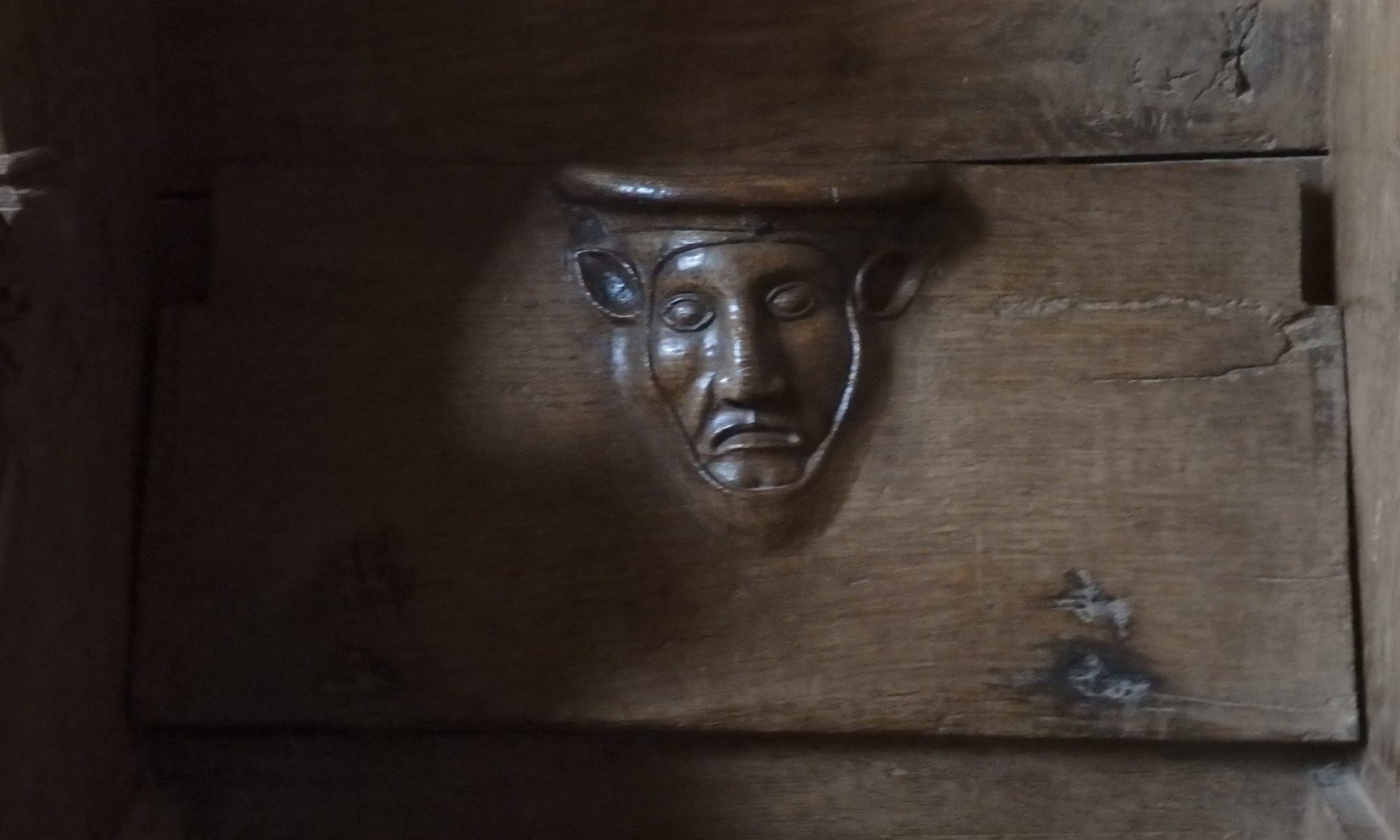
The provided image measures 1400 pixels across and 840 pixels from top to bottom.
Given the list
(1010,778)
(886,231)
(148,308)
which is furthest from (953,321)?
(148,308)

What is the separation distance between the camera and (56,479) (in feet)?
2.28

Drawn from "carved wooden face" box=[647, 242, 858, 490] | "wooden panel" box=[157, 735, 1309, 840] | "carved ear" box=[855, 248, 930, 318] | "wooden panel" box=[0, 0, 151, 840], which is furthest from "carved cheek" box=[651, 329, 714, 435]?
"wooden panel" box=[0, 0, 151, 840]

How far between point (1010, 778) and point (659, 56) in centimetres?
55

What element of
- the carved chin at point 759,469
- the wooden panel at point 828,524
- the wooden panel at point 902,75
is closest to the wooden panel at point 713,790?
the wooden panel at point 828,524

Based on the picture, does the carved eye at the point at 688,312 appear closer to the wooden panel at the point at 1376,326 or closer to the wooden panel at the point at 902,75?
the wooden panel at the point at 902,75

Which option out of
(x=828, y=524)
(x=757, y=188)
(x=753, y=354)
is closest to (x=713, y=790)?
(x=828, y=524)

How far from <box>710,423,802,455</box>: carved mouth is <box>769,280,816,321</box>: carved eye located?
73 mm

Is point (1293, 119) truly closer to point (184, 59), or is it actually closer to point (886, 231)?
point (886, 231)

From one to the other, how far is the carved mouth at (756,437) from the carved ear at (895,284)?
10 centimetres

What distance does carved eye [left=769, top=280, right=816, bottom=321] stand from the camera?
775 millimetres

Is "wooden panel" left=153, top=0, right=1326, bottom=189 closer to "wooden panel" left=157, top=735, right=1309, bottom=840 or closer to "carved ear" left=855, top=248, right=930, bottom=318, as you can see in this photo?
"carved ear" left=855, top=248, right=930, bottom=318

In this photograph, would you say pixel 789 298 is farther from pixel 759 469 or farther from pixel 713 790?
pixel 713 790

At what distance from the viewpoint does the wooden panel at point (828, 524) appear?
781 mm

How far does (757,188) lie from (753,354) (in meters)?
0.11
